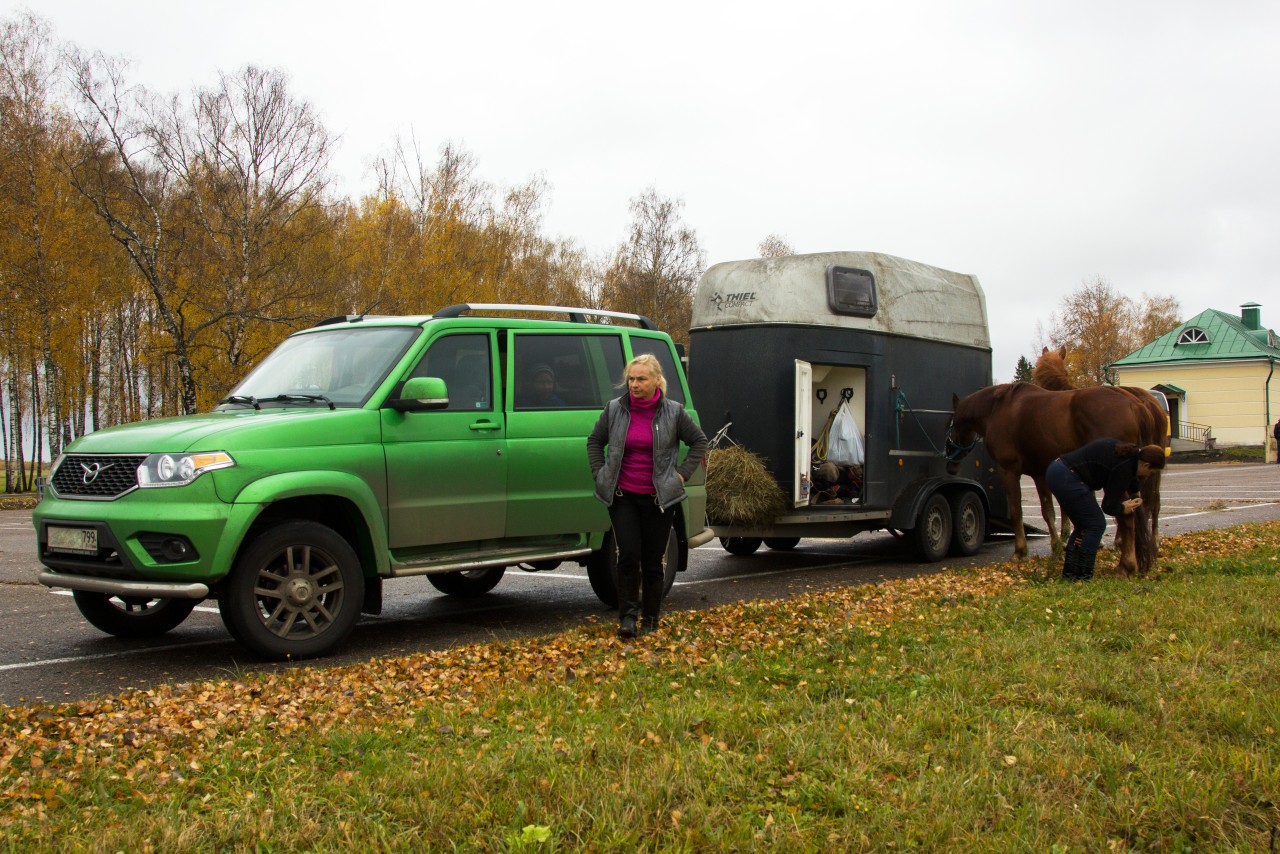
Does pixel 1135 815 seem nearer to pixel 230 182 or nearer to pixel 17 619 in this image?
pixel 17 619

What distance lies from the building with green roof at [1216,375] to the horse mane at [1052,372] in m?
50.8

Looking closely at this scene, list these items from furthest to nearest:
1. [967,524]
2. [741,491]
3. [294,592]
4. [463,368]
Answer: [967,524], [741,491], [463,368], [294,592]

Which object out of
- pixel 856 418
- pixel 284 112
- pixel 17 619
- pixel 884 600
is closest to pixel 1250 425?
pixel 284 112

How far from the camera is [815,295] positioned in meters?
12.4

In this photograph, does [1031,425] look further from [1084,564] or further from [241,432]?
[241,432]

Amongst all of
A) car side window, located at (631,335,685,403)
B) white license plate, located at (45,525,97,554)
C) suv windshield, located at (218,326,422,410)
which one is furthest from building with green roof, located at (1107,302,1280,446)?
white license plate, located at (45,525,97,554)

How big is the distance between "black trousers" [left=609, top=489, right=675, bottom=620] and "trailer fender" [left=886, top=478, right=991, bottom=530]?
580 cm

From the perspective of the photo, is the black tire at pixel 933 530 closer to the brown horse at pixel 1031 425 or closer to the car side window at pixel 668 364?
the brown horse at pixel 1031 425

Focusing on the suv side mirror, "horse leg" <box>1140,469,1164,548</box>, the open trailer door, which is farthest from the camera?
the open trailer door

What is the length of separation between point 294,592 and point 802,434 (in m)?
6.40

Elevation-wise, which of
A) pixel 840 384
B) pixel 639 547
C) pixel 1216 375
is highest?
pixel 1216 375

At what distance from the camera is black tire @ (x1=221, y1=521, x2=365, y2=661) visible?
6754 millimetres

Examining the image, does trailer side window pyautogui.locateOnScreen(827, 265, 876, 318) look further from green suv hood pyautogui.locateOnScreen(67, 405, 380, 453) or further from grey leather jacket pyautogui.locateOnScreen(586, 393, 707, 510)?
green suv hood pyautogui.locateOnScreen(67, 405, 380, 453)

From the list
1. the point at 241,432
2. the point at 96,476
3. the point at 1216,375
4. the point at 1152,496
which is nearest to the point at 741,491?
the point at 1152,496
